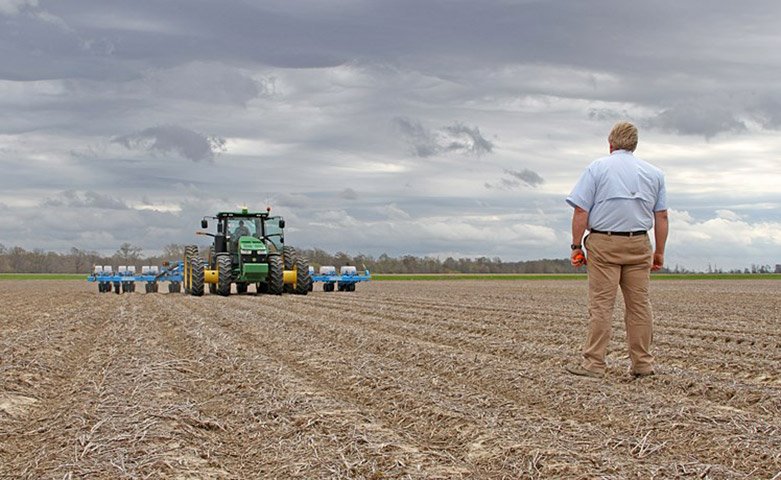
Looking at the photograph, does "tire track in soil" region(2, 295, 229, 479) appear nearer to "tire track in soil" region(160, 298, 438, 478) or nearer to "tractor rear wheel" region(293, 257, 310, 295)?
"tire track in soil" region(160, 298, 438, 478)

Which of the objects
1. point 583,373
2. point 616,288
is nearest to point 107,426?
point 583,373

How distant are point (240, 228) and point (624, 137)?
20.1 meters

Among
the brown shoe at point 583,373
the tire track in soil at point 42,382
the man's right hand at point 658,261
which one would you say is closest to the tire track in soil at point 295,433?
the tire track in soil at point 42,382

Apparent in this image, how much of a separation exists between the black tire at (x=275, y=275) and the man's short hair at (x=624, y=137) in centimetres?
1873

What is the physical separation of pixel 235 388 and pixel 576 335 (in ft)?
20.0

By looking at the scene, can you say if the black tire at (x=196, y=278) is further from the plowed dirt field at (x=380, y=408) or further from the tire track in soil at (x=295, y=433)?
the tire track in soil at (x=295, y=433)

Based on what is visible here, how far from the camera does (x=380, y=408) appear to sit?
6289 millimetres

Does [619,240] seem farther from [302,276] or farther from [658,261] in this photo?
[302,276]

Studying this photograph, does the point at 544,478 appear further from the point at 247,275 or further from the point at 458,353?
the point at 247,275

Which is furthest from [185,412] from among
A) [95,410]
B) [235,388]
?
[235,388]

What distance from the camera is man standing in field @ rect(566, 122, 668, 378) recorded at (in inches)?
285

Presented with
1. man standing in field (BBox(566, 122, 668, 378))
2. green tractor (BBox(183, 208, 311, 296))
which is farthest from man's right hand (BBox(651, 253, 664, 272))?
green tractor (BBox(183, 208, 311, 296))

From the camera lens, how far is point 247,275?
2512 centimetres

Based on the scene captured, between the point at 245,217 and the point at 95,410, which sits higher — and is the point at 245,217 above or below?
above
